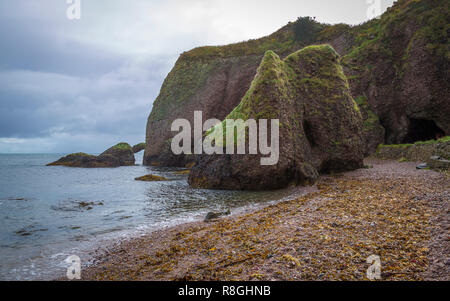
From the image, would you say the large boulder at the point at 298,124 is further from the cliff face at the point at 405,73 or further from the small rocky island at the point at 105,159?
the small rocky island at the point at 105,159

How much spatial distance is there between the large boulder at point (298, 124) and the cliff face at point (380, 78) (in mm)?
11404

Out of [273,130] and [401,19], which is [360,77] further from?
[273,130]

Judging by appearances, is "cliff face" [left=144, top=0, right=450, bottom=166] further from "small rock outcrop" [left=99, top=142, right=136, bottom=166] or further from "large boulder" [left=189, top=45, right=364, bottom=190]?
"large boulder" [left=189, top=45, right=364, bottom=190]

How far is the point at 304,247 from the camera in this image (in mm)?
4426

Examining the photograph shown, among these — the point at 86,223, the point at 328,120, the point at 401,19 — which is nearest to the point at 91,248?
the point at 86,223

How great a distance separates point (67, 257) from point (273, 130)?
1119 cm

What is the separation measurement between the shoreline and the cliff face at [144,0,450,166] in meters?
23.4

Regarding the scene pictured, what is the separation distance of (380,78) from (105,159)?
147 ft

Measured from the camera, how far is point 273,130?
14203 millimetres

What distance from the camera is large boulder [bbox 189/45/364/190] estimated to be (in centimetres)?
1429

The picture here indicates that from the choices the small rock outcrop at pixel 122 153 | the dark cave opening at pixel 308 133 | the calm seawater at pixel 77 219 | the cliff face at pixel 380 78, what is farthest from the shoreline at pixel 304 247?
the small rock outcrop at pixel 122 153

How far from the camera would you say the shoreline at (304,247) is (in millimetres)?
3621

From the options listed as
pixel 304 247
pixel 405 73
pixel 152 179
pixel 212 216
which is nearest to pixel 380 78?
pixel 405 73

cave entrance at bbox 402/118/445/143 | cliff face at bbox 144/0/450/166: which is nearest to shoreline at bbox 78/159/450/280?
cliff face at bbox 144/0/450/166
